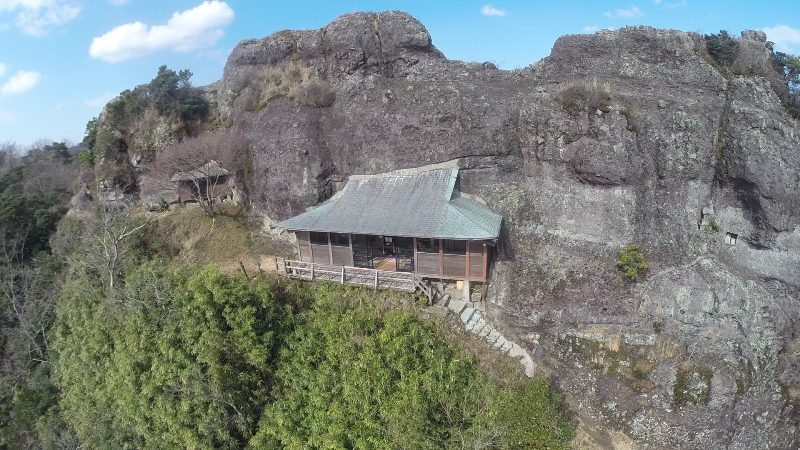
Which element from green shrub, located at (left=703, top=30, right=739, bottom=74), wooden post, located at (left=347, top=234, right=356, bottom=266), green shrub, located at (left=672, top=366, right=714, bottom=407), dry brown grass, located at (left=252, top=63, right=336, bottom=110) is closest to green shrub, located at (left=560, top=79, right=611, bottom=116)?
green shrub, located at (left=703, top=30, right=739, bottom=74)

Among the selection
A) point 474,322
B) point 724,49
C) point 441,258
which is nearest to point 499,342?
point 474,322

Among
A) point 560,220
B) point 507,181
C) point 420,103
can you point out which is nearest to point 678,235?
point 560,220

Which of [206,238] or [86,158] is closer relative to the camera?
[206,238]

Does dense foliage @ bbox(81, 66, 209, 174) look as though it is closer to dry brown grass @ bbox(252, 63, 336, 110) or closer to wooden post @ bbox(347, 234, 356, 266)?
dry brown grass @ bbox(252, 63, 336, 110)

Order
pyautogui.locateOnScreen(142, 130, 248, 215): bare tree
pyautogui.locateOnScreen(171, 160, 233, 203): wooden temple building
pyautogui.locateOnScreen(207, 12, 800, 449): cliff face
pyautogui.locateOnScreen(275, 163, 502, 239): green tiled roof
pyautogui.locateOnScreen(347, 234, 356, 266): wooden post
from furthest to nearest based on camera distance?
pyautogui.locateOnScreen(171, 160, 233, 203): wooden temple building
pyautogui.locateOnScreen(142, 130, 248, 215): bare tree
pyautogui.locateOnScreen(347, 234, 356, 266): wooden post
pyautogui.locateOnScreen(275, 163, 502, 239): green tiled roof
pyautogui.locateOnScreen(207, 12, 800, 449): cliff face

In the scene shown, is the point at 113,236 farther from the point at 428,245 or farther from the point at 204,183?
the point at 428,245

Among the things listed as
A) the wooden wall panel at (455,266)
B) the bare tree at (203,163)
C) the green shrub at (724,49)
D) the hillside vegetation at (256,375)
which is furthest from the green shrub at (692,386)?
the bare tree at (203,163)
